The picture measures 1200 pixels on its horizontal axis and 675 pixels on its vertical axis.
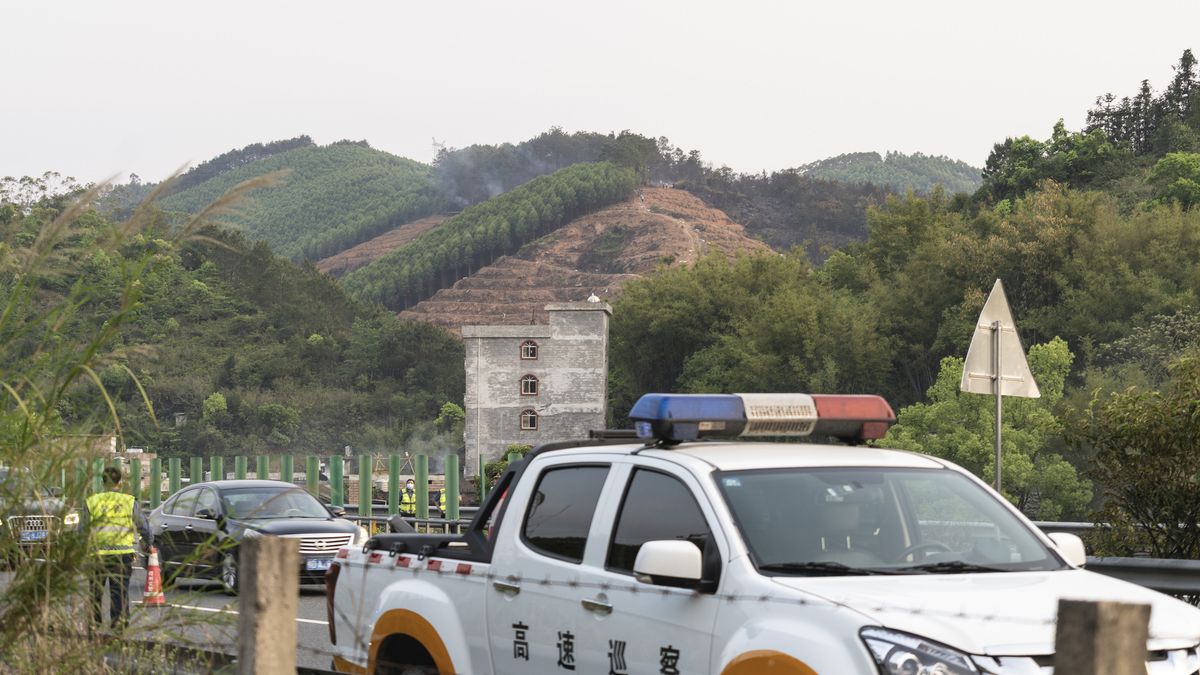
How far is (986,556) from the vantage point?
262 inches

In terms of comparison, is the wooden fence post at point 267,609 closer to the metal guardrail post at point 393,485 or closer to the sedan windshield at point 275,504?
the sedan windshield at point 275,504

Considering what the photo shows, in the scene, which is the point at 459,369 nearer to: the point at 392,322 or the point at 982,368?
the point at 392,322

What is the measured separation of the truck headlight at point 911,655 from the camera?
5.33m

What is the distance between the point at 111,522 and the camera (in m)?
6.23

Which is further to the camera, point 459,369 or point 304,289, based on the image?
point 304,289

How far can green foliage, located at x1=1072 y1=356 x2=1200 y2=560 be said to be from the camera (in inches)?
482

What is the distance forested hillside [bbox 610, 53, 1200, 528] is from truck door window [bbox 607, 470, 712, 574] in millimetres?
53821

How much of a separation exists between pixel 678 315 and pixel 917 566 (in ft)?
328

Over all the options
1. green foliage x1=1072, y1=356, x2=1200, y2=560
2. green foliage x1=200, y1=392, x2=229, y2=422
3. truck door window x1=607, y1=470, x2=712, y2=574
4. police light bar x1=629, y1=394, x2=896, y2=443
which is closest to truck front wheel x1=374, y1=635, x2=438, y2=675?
truck door window x1=607, y1=470, x2=712, y2=574

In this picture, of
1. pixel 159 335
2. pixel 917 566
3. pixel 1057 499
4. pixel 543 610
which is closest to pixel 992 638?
pixel 917 566

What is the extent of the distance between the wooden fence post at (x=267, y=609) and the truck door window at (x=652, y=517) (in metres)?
2.23

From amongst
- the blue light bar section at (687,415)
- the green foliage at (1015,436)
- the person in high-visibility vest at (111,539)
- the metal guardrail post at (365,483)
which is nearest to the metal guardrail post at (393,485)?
the metal guardrail post at (365,483)

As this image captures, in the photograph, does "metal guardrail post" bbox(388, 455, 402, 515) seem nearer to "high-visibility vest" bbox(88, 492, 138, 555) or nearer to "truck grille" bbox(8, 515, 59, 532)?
"high-visibility vest" bbox(88, 492, 138, 555)

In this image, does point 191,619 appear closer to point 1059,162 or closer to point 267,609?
point 267,609
